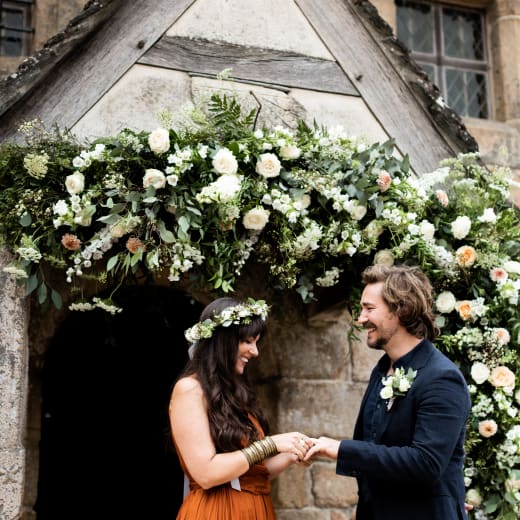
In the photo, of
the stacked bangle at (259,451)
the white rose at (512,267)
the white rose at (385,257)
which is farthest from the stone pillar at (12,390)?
the white rose at (512,267)

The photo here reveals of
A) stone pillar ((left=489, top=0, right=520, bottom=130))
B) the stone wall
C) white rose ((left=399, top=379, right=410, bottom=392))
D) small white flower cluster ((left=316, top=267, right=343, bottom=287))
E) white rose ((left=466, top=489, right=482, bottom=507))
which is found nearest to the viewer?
white rose ((left=399, top=379, right=410, bottom=392))

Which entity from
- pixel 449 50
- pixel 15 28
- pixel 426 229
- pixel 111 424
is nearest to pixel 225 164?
pixel 426 229

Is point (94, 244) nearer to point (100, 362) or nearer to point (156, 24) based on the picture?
point (156, 24)

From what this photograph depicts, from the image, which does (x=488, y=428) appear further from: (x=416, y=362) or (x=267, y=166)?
(x=267, y=166)

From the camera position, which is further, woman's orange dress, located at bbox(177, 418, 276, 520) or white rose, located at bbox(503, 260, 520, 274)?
white rose, located at bbox(503, 260, 520, 274)

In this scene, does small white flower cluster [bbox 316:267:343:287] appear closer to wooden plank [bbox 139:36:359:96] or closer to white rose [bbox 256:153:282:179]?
white rose [bbox 256:153:282:179]

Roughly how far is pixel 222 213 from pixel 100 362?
11.6 feet

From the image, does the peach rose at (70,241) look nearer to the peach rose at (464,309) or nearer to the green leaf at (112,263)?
the green leaf at (112,263)

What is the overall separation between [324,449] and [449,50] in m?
4.08

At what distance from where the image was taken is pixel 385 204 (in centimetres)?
344

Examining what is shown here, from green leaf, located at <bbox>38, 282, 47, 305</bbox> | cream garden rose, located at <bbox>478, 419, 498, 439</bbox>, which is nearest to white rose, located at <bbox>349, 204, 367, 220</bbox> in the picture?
cream garden rose, located at <bbox>478, 419, 498, 439</bbox>

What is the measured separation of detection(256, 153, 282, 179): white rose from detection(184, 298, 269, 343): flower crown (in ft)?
1.76

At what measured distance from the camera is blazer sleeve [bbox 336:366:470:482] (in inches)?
101

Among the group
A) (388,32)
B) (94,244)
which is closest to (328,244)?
(94,244)
